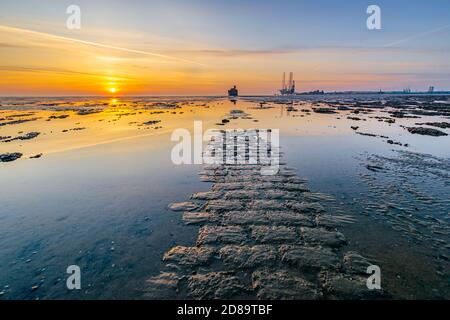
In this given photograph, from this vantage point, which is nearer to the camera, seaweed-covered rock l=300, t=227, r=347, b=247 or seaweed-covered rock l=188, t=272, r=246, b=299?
seaweed-covered rock l=188, t=272, r=246, b=299

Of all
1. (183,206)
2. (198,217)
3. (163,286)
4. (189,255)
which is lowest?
(163,286)

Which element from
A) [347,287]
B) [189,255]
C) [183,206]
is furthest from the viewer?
[183,206]

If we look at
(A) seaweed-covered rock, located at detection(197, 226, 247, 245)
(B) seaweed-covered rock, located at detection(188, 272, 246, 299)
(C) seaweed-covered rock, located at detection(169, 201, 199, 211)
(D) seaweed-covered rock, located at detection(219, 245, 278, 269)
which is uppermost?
(C) seaweed-covered rock, located at detection(169, 201, 199, 211)

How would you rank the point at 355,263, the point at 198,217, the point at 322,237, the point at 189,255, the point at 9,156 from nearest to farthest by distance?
Answer: the point at 355,263 < the point at 189,255 < the point at 322,237 < the point at 198,217 < the point at 9,156

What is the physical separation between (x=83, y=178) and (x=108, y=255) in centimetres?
731

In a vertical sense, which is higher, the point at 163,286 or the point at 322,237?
the point at 322,237

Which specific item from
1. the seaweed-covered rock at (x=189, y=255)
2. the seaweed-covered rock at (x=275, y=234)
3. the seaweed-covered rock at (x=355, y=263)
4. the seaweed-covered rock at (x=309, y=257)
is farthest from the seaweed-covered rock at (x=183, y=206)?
the seaweed-covered rock at (x=355, y=263)

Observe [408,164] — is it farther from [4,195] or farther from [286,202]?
[4,195]

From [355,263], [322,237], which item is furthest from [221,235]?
[355,263]

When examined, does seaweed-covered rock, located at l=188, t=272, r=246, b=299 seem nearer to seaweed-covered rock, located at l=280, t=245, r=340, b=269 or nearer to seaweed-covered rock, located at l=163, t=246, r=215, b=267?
seaweed-covered rock, located at l=163, t=246, r=215, b=267

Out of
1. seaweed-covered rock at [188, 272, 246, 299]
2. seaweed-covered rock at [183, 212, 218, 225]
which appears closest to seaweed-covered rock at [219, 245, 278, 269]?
seaweed-covered rock at [188, 272, 246, 299]

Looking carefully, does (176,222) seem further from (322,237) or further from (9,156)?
(9,156)
